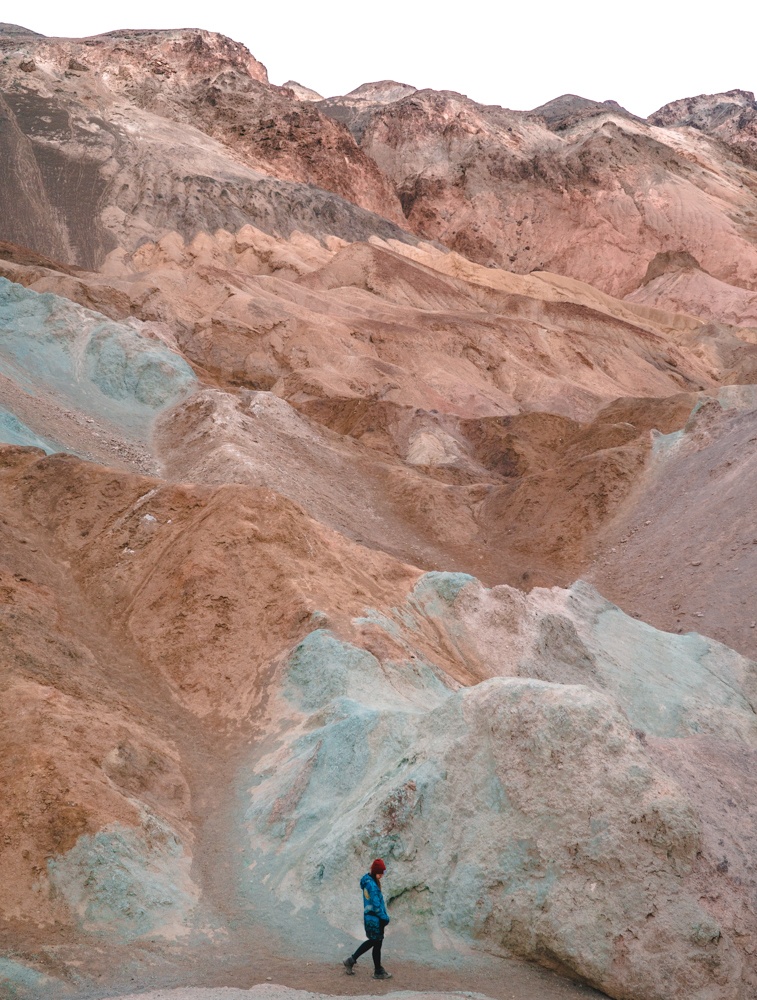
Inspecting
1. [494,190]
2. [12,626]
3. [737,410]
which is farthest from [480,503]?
[494,190]

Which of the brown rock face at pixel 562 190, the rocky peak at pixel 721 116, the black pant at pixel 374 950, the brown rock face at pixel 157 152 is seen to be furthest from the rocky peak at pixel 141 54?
the black pant at pixel 374 950

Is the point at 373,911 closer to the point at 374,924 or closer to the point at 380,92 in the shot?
the point at 374,924

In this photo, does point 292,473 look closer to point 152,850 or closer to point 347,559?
point 347,559

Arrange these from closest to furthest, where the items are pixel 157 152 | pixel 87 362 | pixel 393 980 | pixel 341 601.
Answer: pixel 393 980 → pixel 341 601 → pixel 87 362 → pixel 157 152

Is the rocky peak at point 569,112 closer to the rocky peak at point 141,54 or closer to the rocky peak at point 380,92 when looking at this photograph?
the rocky peak at point 380,92

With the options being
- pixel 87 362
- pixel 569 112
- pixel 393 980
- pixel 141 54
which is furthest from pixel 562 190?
pixel 393 980

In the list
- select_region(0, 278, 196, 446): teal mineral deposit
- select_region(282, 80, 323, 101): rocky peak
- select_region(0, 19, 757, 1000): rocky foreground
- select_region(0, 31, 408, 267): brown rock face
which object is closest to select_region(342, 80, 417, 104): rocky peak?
select_region(282, 80, 323, 101): rocky peak
